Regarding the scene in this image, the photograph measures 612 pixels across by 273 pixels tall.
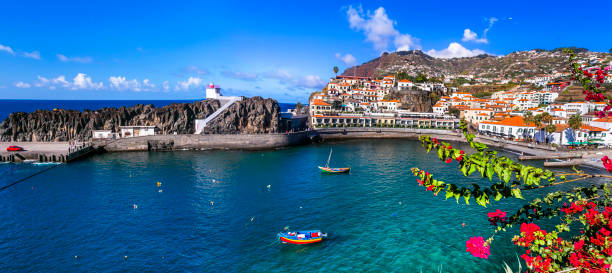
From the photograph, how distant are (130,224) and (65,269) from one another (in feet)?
20.2

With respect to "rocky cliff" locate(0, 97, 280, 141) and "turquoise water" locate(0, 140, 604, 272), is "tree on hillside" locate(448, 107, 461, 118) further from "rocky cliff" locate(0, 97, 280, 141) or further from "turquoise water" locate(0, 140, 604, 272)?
"turquoise water" locate(0, 140, 604, 272)

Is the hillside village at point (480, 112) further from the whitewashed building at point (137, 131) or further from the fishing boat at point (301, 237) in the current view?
the fishing boat at point (301, 237)

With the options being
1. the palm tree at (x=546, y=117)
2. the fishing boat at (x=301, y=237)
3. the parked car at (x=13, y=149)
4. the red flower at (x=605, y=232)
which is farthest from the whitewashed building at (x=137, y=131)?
the palm tree at (x=546, y=117)

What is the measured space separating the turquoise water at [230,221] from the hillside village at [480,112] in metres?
38.4

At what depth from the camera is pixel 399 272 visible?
1903cm

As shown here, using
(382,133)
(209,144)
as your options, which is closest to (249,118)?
(209,144)

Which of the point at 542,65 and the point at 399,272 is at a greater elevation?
the point at 542,65

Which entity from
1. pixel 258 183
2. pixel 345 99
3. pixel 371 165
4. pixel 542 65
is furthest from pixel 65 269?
pixel 542 65

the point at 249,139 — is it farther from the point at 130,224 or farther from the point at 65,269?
the point at 65,269

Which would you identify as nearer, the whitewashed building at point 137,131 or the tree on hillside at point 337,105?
the whitewashed building at point 137,131

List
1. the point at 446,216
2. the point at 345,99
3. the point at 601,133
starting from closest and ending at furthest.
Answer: the point at 446,216
the point at 601,133
the point at 345,99

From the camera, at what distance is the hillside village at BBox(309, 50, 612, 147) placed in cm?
6241

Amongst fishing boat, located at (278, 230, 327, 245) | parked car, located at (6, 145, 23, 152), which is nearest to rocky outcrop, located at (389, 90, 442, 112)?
fishing boat, located at (278, 230, 327, 245)

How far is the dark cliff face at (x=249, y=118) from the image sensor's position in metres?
68.5
